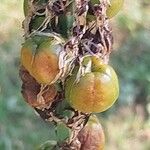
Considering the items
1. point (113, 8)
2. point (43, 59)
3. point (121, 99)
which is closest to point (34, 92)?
point (43, 59)

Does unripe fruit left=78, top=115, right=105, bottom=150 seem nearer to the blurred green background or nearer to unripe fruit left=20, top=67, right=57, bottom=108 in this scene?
unripe fruit left=20, top=67, right=57, bottom=108

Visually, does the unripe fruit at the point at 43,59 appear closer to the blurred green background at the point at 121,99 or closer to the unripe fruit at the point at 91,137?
the unripe fruit at the point at 91,137

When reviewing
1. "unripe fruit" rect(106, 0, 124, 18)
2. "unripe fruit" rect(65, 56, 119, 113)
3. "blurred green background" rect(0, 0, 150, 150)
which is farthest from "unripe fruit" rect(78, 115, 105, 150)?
"blurred green background" rect(0, 0, 150, 150)

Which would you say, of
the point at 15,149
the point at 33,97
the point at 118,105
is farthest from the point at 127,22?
the point at 33,97

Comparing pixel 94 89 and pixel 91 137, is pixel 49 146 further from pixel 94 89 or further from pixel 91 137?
pixel 94 89

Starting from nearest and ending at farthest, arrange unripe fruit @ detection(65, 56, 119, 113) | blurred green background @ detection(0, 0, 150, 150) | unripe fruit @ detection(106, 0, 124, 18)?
unripe fruit @ detection(65, 56, 119, 113) < unripe fruit @ detection(106, 0, 124, 18) < blurred green background @ detection(0, 0, 150, 150)

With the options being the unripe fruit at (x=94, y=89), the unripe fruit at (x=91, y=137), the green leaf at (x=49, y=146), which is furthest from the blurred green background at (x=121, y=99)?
the unripe fruit at (x=94, y=89)
